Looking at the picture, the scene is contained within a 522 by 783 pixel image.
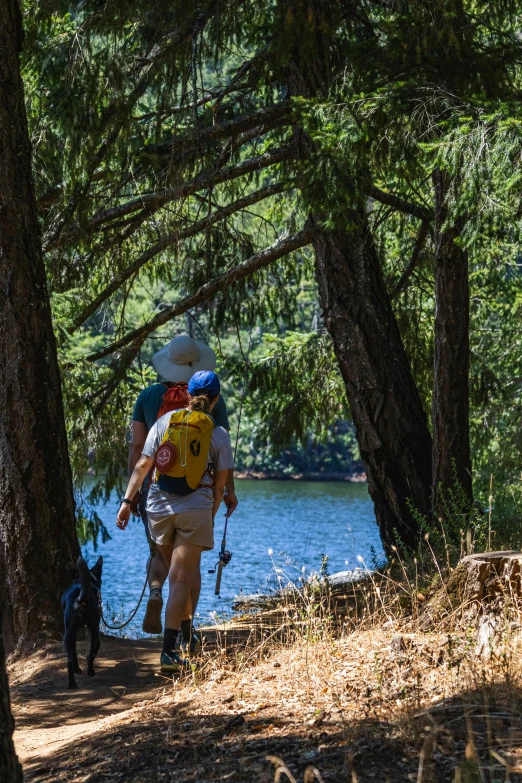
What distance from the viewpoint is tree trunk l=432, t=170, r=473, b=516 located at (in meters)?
7.87

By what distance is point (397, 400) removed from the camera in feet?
27.1

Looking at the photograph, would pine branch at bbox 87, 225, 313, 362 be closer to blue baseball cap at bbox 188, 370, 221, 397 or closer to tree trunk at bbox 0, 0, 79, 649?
tree trunk at bbox 0, 0, 79, 649

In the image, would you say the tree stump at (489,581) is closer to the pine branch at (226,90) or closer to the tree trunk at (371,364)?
the tree trunk at (371,364)

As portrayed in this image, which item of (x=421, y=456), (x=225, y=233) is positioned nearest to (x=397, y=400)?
(x=421, y=456)

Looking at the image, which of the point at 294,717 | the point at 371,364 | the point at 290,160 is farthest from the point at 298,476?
the point at 294,717

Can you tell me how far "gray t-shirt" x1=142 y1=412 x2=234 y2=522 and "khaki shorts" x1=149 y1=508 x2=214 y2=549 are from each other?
0.03m

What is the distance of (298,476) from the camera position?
51.7m

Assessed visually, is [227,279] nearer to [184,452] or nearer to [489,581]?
[184,452]

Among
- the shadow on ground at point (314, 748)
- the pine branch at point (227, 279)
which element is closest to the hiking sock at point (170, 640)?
the shadow on ground at point (314, 748)

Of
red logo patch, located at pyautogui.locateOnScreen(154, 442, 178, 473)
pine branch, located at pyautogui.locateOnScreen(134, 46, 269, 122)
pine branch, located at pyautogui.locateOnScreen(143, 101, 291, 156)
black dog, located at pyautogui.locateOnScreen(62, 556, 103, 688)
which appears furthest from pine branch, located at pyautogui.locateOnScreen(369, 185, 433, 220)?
black dog, located at pyautogui.locateOnScreen(62, 556, 103, 688)

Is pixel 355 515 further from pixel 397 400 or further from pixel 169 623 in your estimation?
pixel 169 623

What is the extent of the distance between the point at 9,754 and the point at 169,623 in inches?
83.7

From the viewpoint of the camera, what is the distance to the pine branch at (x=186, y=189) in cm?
809

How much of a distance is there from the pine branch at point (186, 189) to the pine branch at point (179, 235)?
0.84 feet
